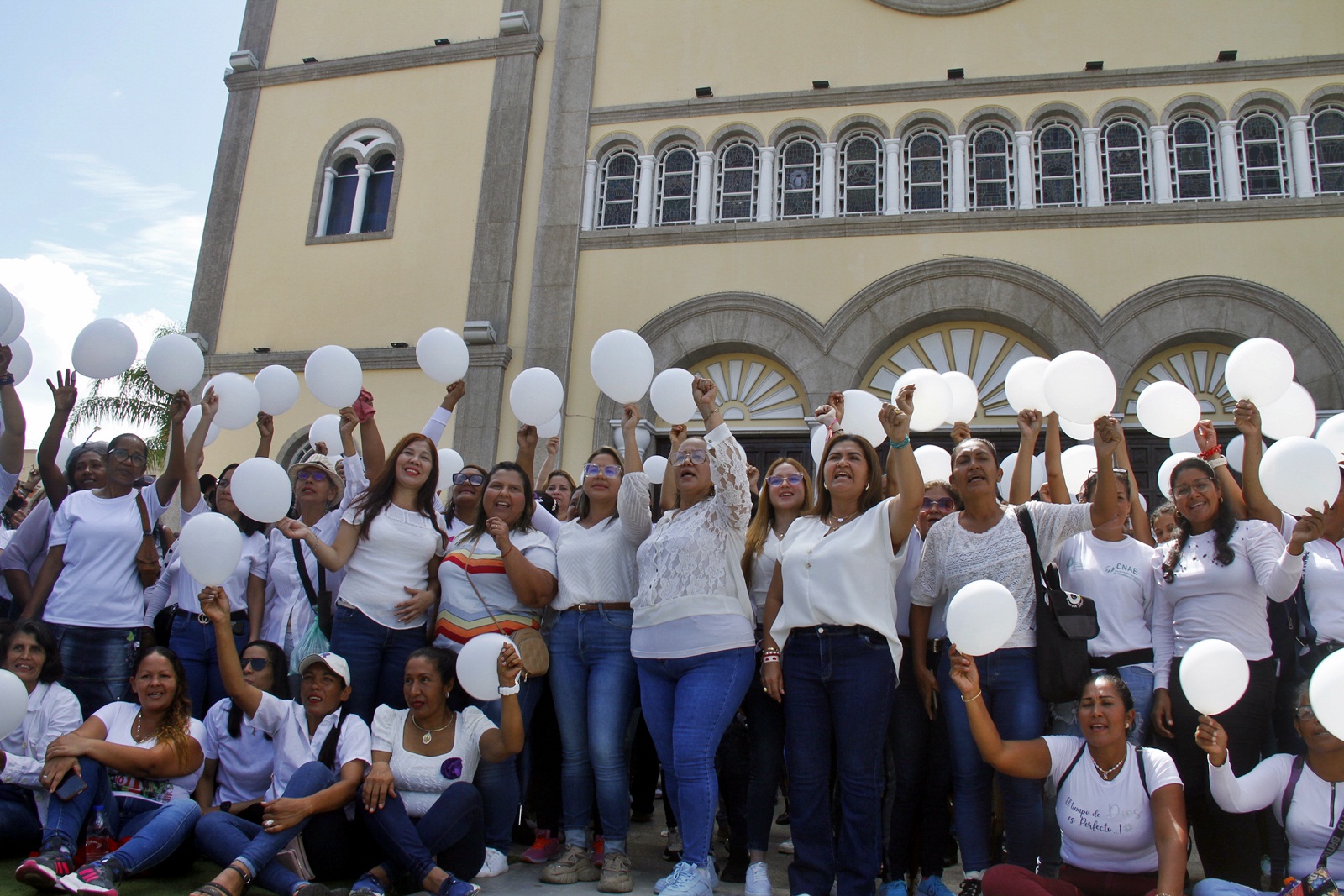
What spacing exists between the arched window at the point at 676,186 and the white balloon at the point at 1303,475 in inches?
307

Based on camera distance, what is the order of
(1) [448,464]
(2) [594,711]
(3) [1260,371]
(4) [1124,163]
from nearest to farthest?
(2) [594,711], (3) [1260,371], (1) [448,464], (4) [1124,163]

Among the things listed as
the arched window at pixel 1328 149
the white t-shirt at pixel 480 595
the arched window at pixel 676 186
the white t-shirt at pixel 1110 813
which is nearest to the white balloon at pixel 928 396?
the white t-shirt at pixel 1110 813

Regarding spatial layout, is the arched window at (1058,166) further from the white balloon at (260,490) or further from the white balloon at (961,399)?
the white balloon at (260,490)

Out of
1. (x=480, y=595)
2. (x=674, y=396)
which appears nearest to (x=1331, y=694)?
(x=674, y=396)

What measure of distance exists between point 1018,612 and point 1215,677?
71 centimetres

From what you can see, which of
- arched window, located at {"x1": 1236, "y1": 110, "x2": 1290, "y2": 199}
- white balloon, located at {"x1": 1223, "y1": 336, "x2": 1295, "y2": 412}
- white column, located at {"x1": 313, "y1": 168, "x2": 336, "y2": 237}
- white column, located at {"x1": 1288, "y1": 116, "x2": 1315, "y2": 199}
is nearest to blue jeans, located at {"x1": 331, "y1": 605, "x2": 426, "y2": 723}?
white balloon, located at {"x1": 1223, "y1": 336, "x2": 1295, "y2": 412}

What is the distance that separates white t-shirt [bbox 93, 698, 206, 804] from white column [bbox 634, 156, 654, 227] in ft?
26.4

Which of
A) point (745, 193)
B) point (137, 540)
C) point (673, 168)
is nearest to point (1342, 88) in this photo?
point (745, 193)

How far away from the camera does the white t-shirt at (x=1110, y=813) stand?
3.38m

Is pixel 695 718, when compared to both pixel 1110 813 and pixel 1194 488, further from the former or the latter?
pixel 1194 488

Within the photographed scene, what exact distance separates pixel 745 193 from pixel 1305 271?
5586 mm

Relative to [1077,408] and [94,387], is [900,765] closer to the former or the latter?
[1077,408]

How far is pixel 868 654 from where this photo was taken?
11.6ft

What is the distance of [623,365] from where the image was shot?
4.99 metres
